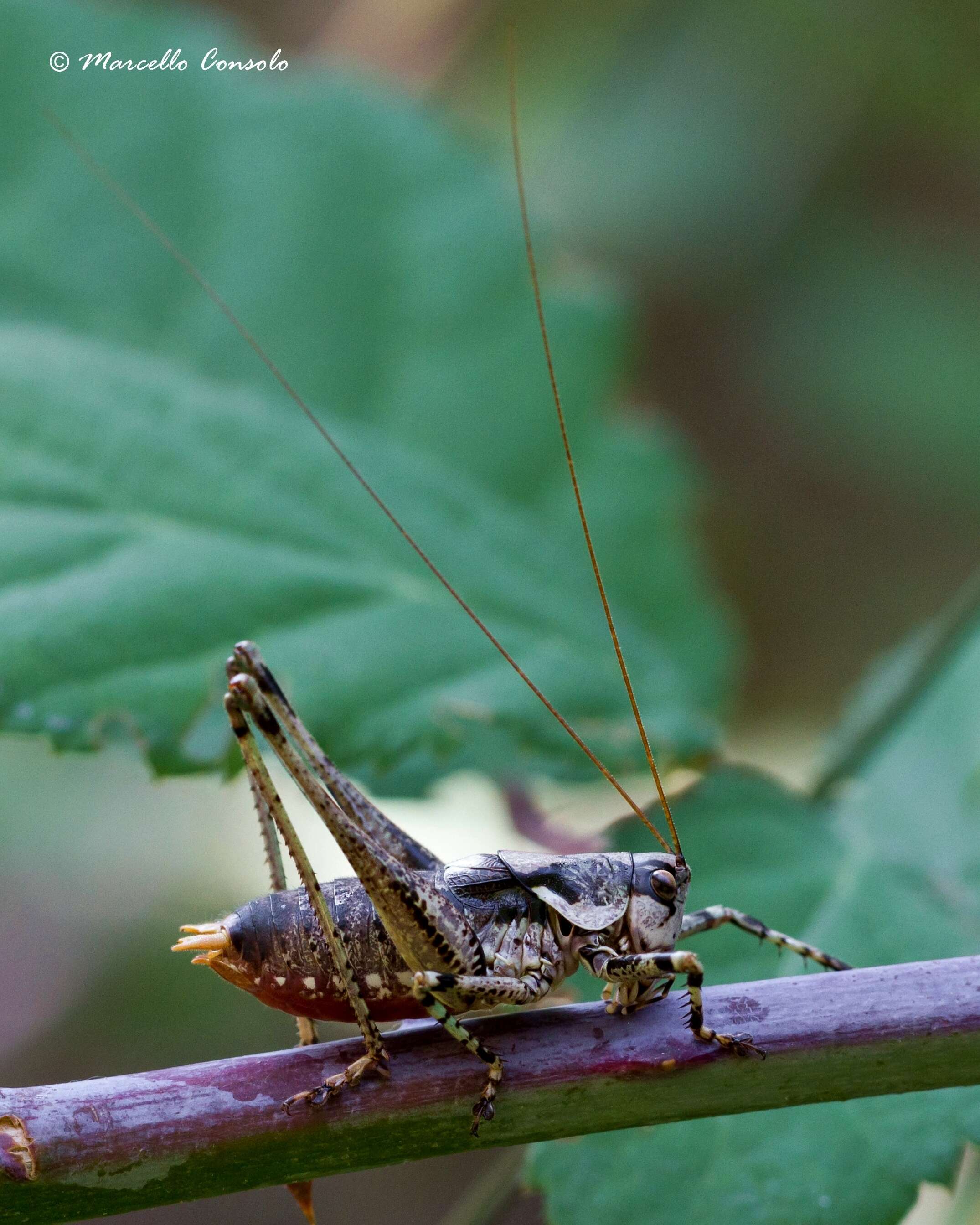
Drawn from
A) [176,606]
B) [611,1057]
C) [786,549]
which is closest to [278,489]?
[176,606]

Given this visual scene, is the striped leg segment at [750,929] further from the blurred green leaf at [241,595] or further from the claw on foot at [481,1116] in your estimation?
the claw on foot at [481,1116]

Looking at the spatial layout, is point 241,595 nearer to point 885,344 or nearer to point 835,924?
point 835,924

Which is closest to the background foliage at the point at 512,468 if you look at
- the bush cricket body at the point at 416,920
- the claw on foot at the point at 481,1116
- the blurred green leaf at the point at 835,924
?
the blurred green leaf at the point at 835,924

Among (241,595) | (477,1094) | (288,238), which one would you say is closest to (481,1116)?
(477,1094)

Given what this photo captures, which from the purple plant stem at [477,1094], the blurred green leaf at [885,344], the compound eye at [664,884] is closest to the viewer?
the purple plant stem at [477,1094]

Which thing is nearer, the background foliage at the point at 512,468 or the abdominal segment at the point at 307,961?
the abdominal segment at the point at 307,961

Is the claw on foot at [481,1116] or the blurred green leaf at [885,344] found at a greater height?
the blurred green leaf at [885,344]

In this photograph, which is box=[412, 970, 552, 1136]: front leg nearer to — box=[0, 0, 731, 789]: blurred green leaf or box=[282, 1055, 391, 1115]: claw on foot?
box=[282, 1055, 391, 1115]: claw on foot

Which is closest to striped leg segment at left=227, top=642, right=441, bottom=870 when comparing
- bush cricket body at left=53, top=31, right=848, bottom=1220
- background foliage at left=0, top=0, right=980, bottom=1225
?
bush cricket body at left=53, top=31, right=848, bottom=1220
